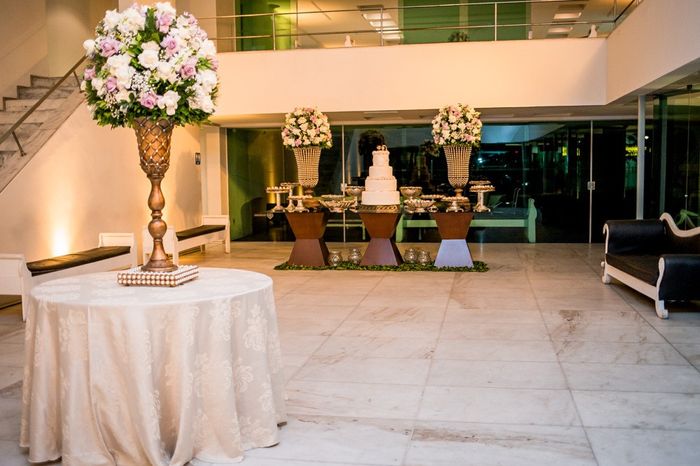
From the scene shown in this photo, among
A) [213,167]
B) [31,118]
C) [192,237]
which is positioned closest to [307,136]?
[192,237]

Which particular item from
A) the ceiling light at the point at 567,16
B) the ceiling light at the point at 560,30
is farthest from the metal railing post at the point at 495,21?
the ceiling light at the point at 567,16

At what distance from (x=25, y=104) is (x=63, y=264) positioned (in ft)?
14.0

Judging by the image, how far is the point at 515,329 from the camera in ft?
23.4

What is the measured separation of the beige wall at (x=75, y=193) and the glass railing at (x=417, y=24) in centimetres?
348

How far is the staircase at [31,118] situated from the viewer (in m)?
9.32

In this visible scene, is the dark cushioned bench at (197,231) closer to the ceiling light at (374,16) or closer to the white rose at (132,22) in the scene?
the ceiling light at (374,16)

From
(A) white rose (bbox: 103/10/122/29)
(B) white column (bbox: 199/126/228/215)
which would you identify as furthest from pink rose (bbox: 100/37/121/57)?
(B) white column (bbox: 199/126/228/215)

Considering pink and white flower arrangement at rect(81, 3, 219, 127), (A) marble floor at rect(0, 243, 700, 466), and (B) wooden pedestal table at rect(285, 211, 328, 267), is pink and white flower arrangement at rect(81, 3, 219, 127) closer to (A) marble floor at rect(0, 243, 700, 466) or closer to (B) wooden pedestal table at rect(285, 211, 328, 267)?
(A) marble floor at rect(0, 243, 700, 466)

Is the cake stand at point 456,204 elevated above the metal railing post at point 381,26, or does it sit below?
below

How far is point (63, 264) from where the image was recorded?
8406mm

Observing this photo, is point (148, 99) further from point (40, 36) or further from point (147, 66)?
point (40, 36)

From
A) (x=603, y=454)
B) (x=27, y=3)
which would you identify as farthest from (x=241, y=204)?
(x=603, y=454)

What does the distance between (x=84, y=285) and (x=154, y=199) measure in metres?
0.66

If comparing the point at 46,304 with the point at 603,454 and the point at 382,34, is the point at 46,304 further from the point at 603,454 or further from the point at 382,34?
the point at 382,34
